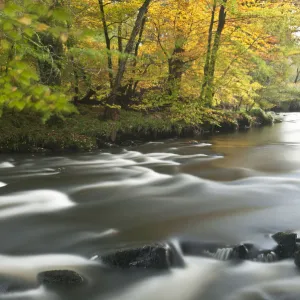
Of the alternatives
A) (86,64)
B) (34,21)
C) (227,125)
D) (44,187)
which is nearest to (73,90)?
(86,64)

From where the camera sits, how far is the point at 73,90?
37.3ft

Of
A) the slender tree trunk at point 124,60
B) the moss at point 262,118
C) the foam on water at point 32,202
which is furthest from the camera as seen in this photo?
the moss at point 262,118

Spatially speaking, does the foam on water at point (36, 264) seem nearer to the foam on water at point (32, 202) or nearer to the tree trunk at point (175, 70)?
the foam on water at point (32, 202)

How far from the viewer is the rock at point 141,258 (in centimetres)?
335

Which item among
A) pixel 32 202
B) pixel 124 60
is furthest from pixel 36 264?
pixel 124 60

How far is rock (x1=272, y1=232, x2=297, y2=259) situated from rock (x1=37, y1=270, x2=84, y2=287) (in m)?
2.18

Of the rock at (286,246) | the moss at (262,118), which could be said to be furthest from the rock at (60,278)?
the moss at (262,118)

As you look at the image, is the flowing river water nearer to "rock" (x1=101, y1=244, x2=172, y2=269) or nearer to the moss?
"rock" (x1=101, y1=244, x2=172, y2=269)

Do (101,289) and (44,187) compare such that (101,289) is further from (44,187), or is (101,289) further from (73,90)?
(73,90)

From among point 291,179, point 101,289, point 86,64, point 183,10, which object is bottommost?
point 101,289

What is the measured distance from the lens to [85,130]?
9.84 metres

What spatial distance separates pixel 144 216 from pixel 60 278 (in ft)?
5.81

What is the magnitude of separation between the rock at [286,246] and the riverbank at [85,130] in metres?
6.49

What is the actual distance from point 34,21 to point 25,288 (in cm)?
253
